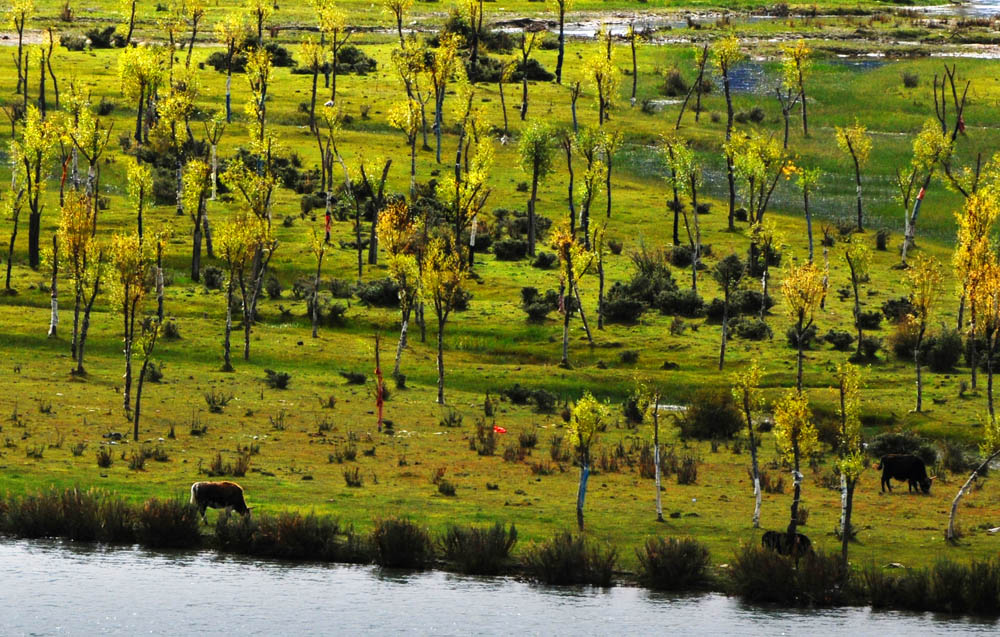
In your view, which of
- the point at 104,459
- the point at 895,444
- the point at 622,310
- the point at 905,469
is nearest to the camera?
the point at 104,459

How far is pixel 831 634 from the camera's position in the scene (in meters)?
42.0

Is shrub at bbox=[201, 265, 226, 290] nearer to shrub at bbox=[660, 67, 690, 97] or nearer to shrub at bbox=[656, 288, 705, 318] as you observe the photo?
shrub at bbox=[656, 288, 705, 318]

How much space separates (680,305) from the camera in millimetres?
87688

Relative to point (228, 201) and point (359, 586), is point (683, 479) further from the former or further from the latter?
point (228, 201)

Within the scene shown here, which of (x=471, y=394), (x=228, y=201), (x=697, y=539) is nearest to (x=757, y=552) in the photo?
(x=697, y=539)

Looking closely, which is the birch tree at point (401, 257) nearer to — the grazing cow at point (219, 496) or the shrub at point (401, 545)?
the grazing cow at point (219, 496)

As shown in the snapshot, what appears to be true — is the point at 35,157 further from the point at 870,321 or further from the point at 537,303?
the point at 870,321

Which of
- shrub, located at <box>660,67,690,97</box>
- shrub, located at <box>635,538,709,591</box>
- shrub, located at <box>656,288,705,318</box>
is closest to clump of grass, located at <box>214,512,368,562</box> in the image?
shrub, located at <box>635,538,709,591</box>

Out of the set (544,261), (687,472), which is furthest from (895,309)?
(687,472)

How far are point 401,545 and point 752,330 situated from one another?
40.1 m

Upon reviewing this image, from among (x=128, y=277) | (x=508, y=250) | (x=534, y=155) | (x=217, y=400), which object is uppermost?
(x=534, y=155)

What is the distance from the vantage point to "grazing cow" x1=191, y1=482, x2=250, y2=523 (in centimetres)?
4688

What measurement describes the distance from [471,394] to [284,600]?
28.6 m

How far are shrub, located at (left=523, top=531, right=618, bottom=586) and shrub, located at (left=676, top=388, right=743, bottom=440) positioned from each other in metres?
20.6
